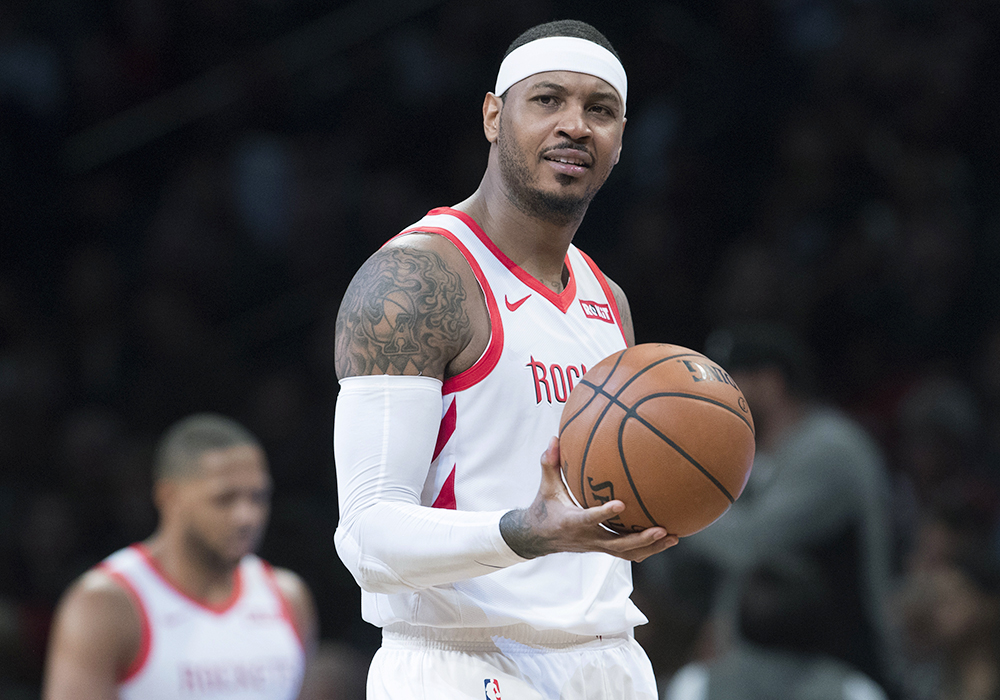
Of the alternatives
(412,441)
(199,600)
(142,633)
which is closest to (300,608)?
(199,600)

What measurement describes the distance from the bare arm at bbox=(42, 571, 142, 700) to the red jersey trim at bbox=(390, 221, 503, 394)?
2696mm

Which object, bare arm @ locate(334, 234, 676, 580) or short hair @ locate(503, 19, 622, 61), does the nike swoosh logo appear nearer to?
bare arm @ locate(334, 234, 676, 580)

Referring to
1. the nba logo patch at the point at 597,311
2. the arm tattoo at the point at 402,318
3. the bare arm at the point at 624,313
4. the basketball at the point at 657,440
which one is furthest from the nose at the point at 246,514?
the basketball at the point at 657,440

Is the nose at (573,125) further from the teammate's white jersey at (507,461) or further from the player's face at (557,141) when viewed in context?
the teammate's white jersey at (507,461)

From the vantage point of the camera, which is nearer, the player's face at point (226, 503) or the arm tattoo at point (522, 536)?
the arm tattoo at point (522, 536)

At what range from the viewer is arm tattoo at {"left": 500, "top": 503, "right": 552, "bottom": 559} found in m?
2.21

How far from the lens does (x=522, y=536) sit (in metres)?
2.22

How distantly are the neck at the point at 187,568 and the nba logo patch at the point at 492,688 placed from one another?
283cm

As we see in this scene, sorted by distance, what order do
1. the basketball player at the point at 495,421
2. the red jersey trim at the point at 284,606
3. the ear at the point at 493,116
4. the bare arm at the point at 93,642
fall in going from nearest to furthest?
1. the basketball player at the point at 495,421
2. the ear at the point at 493,116
3. the bare arm at the point at 93,642
4. the red jersey trim at the point at 284,606

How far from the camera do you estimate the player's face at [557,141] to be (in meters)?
2.77

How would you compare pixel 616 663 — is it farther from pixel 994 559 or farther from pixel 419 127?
pixel 419 127

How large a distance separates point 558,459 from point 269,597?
11.1 ft

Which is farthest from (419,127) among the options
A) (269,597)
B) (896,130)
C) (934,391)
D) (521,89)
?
(521,89)

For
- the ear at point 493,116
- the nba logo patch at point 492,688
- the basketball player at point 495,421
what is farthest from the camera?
the ear at point 493,116
